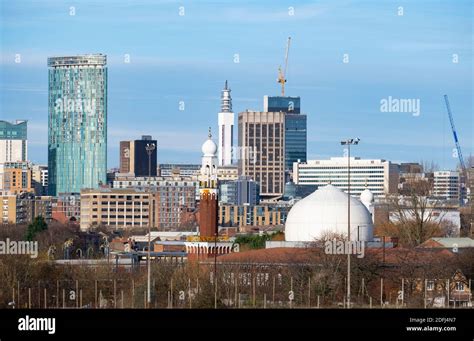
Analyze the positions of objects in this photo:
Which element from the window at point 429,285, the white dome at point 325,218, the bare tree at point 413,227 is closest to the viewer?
the window at point 429,285

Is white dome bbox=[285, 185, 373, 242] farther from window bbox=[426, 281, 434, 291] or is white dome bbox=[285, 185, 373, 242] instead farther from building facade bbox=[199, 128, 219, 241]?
window bbox=[426, 281, 434, 291]

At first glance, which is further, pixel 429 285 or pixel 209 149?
pixel 209 149

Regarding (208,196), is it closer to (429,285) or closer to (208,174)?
A: (208,174)

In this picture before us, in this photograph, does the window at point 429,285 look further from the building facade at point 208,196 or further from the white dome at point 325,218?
the building facade at point 208,196

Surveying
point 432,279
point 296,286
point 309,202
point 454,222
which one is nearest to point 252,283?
point 296,286

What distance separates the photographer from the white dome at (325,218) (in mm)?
91000

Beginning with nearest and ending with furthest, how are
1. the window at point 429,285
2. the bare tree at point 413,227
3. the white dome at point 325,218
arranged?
the window at point 429,285
the white dome at point 325,218
the bare tree at point 413,227

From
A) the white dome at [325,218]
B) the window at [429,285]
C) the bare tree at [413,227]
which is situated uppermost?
the white dome at [325,218]

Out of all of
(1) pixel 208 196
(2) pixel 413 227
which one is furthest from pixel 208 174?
(2) pixel 413 227

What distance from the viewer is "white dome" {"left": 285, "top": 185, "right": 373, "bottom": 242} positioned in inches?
3583

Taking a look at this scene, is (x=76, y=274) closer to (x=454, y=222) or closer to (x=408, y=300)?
(x=408, y=300)

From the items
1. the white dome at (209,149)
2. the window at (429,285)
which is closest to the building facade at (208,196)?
the white dome at (209,149)

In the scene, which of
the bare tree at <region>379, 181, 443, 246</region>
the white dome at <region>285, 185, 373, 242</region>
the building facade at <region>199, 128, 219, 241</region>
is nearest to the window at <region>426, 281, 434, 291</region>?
the white dome at <region>285, 185, 373, 242</region>

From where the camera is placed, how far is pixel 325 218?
91.3m
